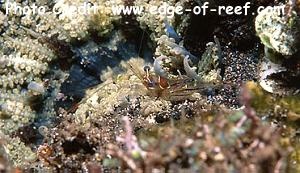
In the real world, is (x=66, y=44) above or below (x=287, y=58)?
below

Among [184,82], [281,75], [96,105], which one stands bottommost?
[96,105]

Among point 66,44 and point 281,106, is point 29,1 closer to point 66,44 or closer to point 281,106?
point 66,44

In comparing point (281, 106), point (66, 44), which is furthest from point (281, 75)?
point (66, 44)

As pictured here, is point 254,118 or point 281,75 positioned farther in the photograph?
point 281,75

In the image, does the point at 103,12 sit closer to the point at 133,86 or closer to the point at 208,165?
the point at 133,86

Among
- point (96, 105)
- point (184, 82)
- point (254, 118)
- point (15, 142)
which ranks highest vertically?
point (254, 118)

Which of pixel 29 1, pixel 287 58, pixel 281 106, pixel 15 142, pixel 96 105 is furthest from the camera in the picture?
pixel 29 1

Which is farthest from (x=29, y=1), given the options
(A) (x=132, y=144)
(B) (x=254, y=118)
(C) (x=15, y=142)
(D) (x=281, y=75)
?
(B) (x=254, y=118)

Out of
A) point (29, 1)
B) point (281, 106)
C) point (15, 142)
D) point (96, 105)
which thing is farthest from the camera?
point (29, 1)

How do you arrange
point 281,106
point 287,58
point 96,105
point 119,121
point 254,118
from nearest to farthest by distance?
point 254,118 → point 281,106 → point 287,58 → point 119,121 → point 96,105
